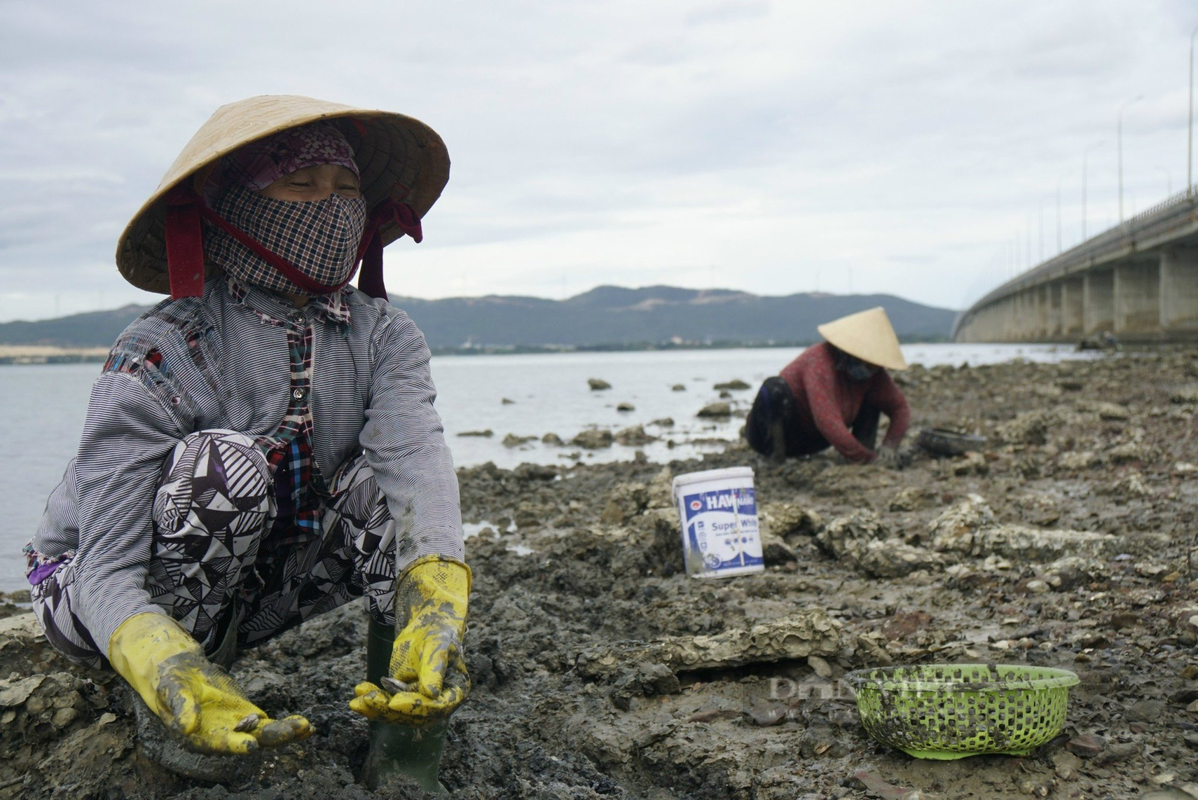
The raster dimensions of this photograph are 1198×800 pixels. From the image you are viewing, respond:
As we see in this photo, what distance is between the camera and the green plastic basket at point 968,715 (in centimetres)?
198

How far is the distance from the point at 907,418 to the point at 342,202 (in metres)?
4.93

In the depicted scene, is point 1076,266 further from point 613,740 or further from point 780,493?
point 613,740

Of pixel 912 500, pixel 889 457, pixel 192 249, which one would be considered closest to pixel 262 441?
pixel 192 249

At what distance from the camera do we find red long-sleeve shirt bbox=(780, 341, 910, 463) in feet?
19.2

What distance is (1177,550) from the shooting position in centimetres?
357

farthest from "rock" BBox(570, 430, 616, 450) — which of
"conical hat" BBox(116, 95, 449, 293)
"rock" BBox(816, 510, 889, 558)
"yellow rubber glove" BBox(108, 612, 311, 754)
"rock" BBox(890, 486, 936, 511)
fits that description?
"yellow rubber glove" BBox(108, 612, 311, 754)

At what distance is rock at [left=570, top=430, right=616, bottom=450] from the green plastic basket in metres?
8.47

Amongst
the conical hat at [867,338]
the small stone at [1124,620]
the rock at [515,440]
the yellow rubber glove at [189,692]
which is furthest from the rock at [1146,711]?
the rock at [515,440]

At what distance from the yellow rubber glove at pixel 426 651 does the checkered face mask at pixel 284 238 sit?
0.72 meters

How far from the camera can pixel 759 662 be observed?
274 centimetres

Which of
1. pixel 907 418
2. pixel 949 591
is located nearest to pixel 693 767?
pixel 949 591

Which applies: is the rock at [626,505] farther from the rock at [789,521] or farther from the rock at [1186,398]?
the rock at [1186,398]

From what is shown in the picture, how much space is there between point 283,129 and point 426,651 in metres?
1.14

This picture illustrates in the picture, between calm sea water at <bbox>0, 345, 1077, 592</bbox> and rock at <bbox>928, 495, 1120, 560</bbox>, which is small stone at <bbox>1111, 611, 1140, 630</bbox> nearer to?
rock at <bbox>928, 495, 1120, 560</bbox>
